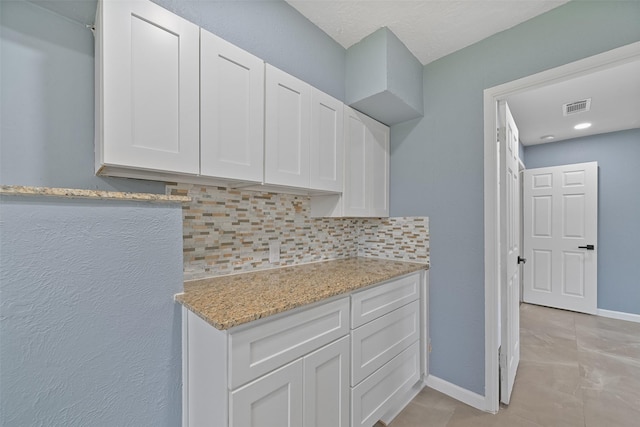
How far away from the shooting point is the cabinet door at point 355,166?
1842 millimetres

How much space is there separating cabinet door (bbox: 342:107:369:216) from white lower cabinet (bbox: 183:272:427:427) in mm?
581

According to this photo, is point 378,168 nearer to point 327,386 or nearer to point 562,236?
point 327,386

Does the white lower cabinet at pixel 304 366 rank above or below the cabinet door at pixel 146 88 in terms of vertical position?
below

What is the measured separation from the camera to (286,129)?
145cm

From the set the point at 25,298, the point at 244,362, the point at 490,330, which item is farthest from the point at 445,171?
the point at 25,298

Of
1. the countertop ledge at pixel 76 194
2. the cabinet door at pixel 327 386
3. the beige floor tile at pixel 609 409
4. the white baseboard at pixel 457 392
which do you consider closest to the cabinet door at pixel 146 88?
the countertop ledge at pixel 76 194

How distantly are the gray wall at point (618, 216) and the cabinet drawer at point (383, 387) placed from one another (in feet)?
10.5

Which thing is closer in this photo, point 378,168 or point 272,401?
Result: point 272,401

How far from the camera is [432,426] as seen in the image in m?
1.61

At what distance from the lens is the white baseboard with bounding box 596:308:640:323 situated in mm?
3129

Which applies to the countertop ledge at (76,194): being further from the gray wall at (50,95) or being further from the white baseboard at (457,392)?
the white baseboard at (457,392)

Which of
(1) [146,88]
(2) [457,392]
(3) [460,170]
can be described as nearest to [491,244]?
(3) [460,170]

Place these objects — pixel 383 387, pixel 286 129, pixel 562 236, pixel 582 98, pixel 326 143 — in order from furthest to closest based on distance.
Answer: pixel 562 236 → pixel 582 98 → pixel 326 143 → pixel 383 387 → pixel 286 129

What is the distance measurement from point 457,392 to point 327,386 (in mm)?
1226
